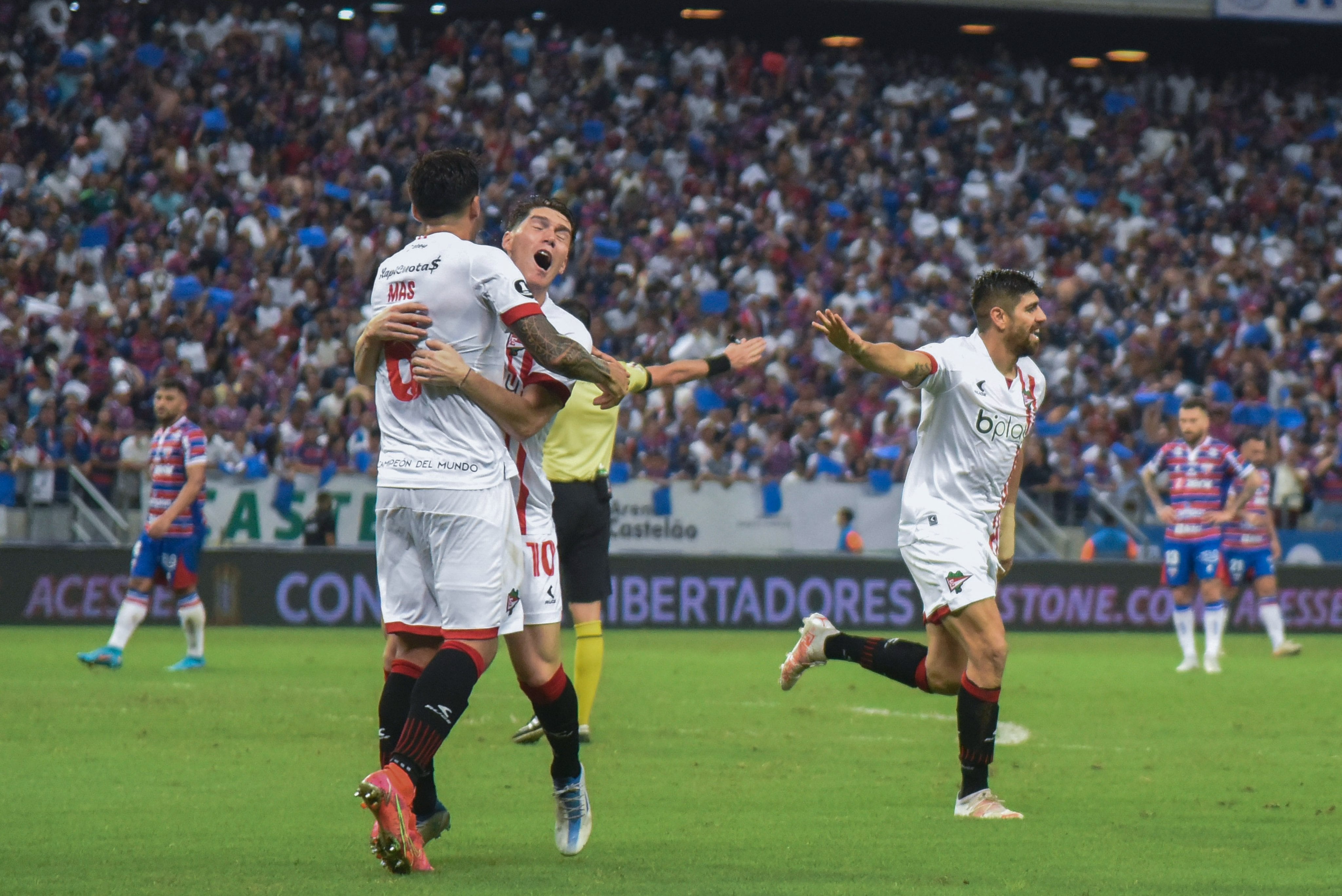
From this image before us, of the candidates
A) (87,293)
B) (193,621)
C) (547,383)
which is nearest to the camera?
(547,383)

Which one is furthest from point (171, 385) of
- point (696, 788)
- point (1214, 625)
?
point (1214, 625)

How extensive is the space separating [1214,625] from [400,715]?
37.8ft

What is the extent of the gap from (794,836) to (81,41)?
22131 mm

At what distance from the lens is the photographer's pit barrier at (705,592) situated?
1930 centimetres

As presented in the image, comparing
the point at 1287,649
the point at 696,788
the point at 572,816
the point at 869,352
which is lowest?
the point at 1287,649

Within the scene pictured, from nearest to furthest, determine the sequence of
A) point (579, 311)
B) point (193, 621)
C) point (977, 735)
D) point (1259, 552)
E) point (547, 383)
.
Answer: point (547, 383) < point (977, 735) < point (579, 311) < point (193, 621) < point (1259, 552)

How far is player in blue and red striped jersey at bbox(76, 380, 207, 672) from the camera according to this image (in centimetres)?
1375

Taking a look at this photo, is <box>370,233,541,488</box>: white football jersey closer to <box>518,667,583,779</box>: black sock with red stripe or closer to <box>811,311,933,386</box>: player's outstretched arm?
<box>518,667,583,779</box>: black sock with red stripe

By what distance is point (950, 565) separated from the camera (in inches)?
299

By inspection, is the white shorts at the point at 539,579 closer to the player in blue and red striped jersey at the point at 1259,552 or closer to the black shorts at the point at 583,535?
the black shorts at the point at 583,535

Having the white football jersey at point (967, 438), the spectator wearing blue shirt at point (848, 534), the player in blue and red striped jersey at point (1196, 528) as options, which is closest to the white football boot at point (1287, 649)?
the player in blue and red striped jersey at point (1196, 528)

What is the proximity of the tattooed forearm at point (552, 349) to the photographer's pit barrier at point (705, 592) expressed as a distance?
14287 millimetres

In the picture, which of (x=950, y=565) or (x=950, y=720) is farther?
(x=950, y=720)

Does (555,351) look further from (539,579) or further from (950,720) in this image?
(950,720)
